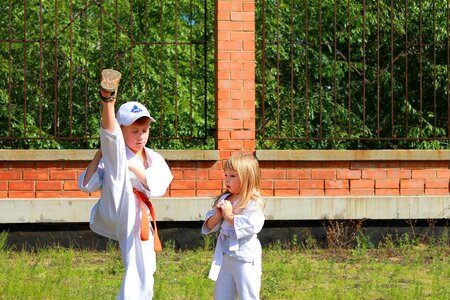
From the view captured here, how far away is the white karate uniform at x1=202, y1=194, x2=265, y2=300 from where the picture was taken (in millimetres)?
5977

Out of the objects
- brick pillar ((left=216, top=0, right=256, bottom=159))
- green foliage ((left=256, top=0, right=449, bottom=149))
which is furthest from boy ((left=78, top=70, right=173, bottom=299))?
green foliage ((left=256, top=0, right=449, bottom=149))

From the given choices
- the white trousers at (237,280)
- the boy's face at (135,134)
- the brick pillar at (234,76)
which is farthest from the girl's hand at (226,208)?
the brick pillar at (234,76)

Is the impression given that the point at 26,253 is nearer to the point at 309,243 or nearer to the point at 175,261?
the point at 175,261

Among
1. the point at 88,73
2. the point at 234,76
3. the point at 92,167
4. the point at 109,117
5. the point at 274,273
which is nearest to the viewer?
the point at 109,117

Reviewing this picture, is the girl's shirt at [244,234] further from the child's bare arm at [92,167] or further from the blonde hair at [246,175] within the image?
the child's bare arm at [92,167]

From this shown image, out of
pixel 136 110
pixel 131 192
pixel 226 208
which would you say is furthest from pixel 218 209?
pixel 136 110

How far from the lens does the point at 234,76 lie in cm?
1027

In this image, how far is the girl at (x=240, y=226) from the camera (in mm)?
5965

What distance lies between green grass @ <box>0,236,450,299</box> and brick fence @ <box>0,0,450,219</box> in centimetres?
52

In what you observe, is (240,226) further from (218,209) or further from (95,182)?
(95,182)

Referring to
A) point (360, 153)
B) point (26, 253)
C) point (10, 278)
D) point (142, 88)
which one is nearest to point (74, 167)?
point (26, 253)

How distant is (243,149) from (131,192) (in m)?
4.58

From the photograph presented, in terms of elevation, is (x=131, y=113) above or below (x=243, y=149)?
above

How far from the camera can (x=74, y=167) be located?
1012cm
